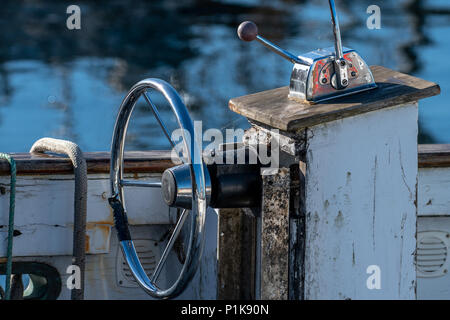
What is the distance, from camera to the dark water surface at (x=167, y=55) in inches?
350

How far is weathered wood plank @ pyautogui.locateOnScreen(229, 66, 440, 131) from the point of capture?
174 centimetres

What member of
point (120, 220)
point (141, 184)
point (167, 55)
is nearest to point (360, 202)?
point (141, 184)

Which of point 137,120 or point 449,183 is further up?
point 137,120

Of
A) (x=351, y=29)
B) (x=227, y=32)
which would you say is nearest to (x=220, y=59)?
(x=227, y=32)

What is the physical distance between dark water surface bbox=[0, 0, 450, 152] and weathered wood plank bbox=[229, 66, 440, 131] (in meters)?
5.53

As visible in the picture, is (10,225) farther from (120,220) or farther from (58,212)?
(120,220)

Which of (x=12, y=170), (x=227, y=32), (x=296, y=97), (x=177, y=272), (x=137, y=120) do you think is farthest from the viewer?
(x=227, y=32)

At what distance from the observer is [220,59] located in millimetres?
10859

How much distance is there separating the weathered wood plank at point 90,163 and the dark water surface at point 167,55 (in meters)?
4.97

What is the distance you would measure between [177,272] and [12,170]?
63cm

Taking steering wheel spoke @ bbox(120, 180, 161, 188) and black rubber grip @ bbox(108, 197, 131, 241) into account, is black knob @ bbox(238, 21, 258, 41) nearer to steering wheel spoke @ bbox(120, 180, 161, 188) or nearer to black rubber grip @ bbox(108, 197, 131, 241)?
steering wheel spoke @ bbox(120, 180, 161, 188)

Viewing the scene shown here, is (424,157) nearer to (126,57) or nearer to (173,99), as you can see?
(173,99)

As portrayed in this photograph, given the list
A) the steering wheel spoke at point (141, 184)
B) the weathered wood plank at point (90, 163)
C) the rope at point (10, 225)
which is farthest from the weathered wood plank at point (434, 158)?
the rope at point (10, 225)

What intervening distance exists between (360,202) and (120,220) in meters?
0.64
